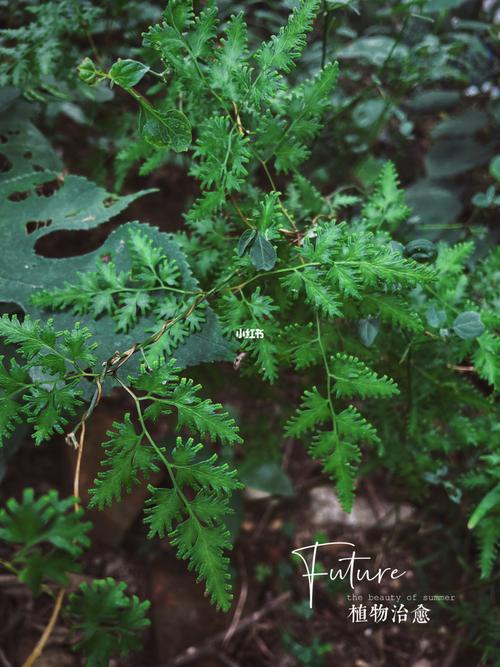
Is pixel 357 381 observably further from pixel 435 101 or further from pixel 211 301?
pixel 435 101

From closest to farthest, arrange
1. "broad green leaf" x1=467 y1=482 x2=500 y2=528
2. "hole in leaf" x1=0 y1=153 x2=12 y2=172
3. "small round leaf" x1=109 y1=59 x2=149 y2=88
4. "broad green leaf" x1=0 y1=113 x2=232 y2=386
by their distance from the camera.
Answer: "small round leaf" x1=109 y1=59 x2=149 y2=88, "broad green leaf" x1=0 y1=113 x2=232 y2=386, "broad green leaf" x1=467 y1=482 x2=500 y2=528, "hole in leaf" x1=0 y1=153 x2=12 y2=172

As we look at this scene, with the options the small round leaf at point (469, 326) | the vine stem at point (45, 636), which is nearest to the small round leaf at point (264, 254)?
the small round leaf at point (469, 326)

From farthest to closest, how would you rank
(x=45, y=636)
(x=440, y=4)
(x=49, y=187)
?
(x=440, y=4) → (x=49, y=187) → (x=45, y=636)

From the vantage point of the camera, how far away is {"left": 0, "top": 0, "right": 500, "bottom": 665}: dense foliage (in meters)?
1.08

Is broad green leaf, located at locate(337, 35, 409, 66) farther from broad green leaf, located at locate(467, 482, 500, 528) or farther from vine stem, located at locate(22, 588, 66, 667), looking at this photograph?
vine stem, located at locate(22, 588, 66, 667)

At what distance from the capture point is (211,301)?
1.37 m

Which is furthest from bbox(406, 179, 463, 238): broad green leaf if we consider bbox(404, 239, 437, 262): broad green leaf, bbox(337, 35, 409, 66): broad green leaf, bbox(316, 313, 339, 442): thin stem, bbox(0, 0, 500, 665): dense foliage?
bbox(316, 313, 339, 442): thin stem

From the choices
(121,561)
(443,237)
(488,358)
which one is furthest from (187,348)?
(443,237)

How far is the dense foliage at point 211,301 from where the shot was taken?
1.08 meters

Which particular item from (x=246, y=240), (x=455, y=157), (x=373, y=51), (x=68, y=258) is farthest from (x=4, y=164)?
(x=455, y=157)

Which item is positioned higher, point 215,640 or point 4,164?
point 4,164

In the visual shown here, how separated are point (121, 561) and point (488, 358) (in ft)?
5.26

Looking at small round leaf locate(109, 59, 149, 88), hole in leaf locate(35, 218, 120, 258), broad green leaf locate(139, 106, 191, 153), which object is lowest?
hole in leaf locate(35, 218, 120, 258)

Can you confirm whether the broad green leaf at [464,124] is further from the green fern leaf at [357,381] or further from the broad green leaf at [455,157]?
the green fern leaf at [357,381]
